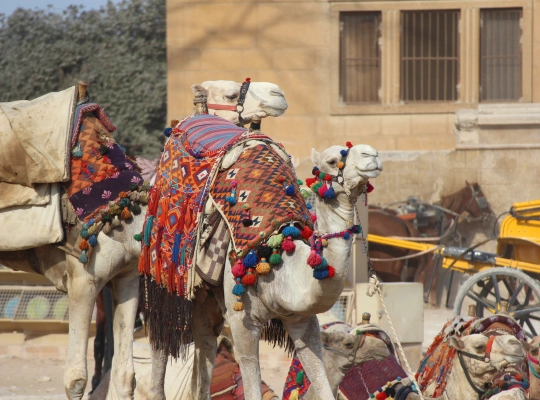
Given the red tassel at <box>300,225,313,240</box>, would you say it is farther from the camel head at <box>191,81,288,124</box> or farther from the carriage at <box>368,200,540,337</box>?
the carriage at <box>368,200,540,337</box>

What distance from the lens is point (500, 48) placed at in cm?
1738

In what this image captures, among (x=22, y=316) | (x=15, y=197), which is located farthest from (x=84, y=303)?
(x=22, y=316)

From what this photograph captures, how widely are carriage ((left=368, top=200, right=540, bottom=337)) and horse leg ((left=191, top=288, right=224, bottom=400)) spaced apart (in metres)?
5.13

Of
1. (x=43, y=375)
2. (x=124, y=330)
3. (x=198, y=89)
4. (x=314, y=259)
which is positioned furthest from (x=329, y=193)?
(x=43, y=375)

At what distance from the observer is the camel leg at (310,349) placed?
17.8 ft

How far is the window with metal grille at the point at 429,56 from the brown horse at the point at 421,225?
1.99 meters

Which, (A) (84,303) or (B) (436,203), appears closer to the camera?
A: (A) (84,303)

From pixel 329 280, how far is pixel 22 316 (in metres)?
6.83

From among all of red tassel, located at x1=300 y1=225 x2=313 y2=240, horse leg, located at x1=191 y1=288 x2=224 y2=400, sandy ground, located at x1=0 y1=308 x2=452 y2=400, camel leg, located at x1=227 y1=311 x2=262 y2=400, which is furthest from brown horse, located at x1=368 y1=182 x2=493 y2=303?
red tassel, located at x1=300 y1=225 x2=313 y2=240

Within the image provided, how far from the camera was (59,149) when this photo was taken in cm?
649

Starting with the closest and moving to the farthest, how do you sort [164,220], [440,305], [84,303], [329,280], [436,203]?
[329,280]
[164,220]
[84,303]
[440,305]
[436,203]

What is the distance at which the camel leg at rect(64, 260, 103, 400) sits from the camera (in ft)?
20.9

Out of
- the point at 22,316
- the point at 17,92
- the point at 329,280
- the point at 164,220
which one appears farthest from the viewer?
the point at 17,92

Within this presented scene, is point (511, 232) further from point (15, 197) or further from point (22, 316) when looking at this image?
point (15, 197)
